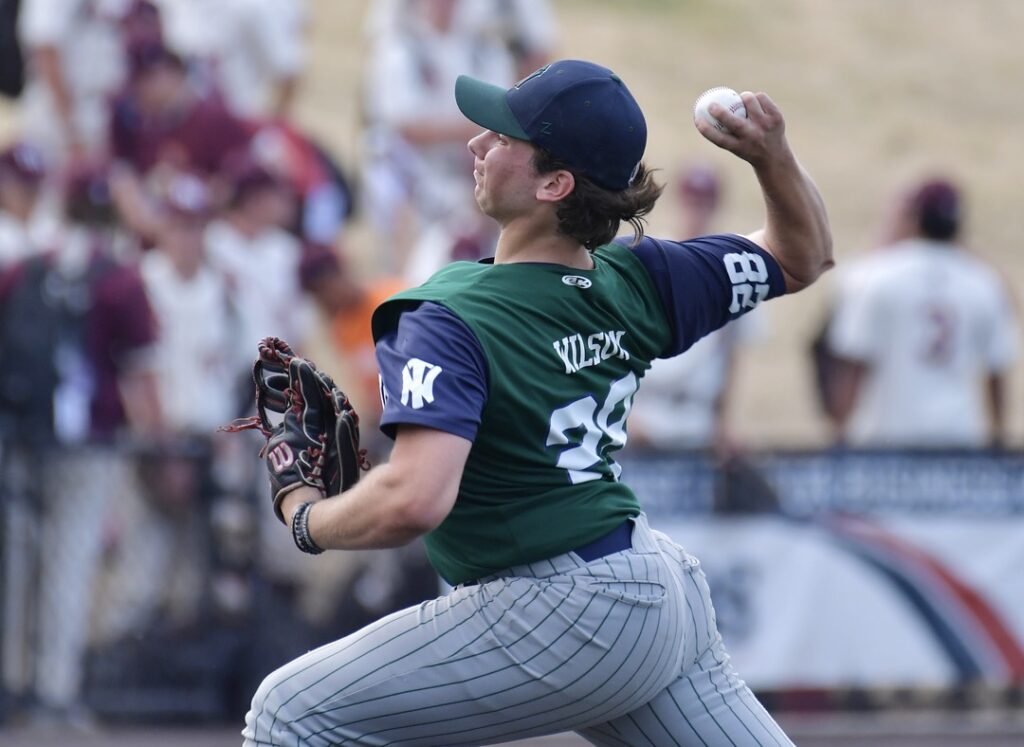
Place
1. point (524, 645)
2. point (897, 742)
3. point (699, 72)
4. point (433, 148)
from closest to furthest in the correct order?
point (524, 645) < point (897, 742) < point (433, 148) < point (699, 72)

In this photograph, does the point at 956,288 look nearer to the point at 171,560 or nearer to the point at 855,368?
the point at 855,368

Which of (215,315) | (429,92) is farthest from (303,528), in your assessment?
(429,92)

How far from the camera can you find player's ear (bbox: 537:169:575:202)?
3.37 m

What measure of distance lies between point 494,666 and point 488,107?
109cm

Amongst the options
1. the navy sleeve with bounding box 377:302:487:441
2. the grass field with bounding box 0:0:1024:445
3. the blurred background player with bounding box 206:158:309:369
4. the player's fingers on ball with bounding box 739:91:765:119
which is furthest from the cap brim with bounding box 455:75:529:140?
the grass field with bounding box 0:0:1024:445

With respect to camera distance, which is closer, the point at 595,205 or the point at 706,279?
the point at 595,205

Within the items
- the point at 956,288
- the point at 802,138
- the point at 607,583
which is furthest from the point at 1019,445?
the point at 802,138

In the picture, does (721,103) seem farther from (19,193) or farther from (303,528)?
(19,193)

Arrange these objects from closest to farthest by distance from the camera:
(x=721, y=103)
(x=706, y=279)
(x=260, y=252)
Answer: (x=721, y=103)
(x=706, y=279)
(x=260, y=252)

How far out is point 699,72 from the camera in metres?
20.7

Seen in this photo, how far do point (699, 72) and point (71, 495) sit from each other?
47.9ft

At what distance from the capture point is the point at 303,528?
10.8 feet

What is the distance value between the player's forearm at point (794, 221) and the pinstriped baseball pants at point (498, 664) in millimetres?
787

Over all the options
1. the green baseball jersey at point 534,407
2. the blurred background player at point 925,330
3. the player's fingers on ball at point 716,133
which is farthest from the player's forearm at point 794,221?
the blurred background player at point 925,330
